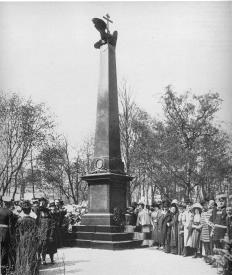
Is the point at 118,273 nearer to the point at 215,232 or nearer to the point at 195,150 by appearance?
the point at 215,232

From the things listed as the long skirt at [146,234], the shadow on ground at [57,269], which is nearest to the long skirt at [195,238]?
the long skirt at [146,234]

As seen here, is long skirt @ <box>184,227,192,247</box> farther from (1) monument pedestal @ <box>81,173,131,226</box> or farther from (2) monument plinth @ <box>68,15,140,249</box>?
→ (1) monument pedestal @ <box>81,173,131,226</box>

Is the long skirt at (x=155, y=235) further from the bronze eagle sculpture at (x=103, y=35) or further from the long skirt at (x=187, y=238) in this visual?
the bronze eagle sculpture at (x=103, y=35)

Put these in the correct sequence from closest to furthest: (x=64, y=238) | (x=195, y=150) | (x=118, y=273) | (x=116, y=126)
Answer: (x=118, y=273), (x=64, y=238), (x=116, y=126), (x=195, y=150)

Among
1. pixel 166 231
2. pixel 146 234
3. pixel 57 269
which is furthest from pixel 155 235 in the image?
pixel 57 269

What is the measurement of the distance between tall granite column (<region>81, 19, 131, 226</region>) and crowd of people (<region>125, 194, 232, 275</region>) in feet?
3.58

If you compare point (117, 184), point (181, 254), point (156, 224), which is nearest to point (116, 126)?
point (117, 184)

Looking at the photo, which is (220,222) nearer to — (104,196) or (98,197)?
(104,196)

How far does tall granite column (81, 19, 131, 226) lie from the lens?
542 inches

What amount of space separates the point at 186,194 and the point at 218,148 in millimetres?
3601

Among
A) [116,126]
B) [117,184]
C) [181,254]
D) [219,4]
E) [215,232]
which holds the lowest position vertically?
[181,254]

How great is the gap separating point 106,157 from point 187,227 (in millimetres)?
4136

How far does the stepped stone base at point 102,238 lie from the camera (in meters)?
12.7

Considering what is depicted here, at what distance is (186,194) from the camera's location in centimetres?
2506
